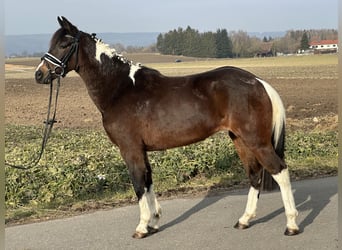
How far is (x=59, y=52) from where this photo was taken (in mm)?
5113

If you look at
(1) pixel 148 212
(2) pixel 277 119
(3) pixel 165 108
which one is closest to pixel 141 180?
(1) pixel 148 212

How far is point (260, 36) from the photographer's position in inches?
3866

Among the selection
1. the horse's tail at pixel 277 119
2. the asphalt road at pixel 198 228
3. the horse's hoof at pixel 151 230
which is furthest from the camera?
the horse's hoof at pixel 151 230

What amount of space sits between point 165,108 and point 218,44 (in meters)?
81.1

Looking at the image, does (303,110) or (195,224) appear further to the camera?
(303,110)

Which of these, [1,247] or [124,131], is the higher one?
[124,131]

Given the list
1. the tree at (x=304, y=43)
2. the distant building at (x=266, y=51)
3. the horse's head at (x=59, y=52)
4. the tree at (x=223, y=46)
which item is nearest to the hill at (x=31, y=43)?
the horse's head at (x=59, y=52)

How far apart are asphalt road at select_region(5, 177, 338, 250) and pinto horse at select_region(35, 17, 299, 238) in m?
0.25

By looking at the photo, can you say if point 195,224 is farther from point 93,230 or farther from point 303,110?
point 303,110

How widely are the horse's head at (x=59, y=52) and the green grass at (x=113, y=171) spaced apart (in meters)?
1.88

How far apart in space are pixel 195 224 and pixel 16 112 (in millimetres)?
17092

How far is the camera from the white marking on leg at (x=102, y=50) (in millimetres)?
5242

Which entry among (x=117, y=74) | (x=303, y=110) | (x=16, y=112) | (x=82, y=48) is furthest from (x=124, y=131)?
(x=16, y=112)

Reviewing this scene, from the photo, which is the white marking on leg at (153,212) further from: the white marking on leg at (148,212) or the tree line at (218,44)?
the tree line at (218,44)
